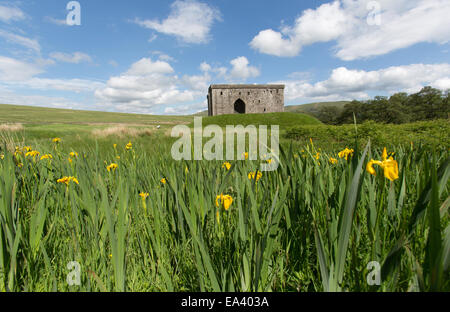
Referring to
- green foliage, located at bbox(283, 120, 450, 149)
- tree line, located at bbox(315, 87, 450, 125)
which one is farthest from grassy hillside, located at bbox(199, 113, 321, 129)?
tree line, located at bbox(315, 87, 450, 125)

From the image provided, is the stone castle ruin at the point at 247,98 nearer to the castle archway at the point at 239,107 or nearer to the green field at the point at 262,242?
the castle archway at the point at 239,107

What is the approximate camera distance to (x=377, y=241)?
69 centimetres

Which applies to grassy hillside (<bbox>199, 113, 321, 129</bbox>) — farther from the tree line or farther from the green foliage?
the tree line

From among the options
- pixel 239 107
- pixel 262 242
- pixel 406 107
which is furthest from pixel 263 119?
pixel 406 107

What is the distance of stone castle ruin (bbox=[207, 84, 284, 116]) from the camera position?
2625 cm

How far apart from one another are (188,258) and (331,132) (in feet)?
32.6

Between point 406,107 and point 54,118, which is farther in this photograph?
point 54,118

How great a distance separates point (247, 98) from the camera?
1080 inches

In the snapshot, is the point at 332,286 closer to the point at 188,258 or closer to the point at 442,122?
the point at 188,258

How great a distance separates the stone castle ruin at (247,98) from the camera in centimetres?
2625

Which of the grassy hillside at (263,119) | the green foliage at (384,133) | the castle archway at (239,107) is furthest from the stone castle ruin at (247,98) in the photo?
the green foliage at (384,133)

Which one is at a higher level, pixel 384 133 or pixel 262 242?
pixel 384 133

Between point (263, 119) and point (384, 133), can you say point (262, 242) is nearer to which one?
point (384, 133)

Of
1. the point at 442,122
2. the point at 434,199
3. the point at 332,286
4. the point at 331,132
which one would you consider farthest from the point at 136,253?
the point at 331,132
